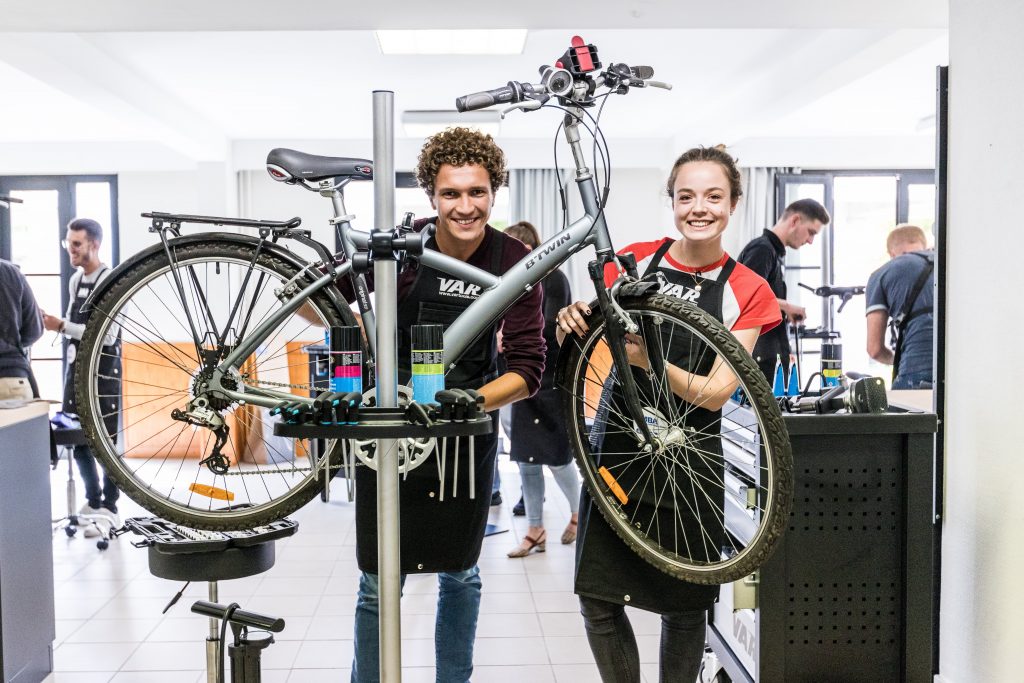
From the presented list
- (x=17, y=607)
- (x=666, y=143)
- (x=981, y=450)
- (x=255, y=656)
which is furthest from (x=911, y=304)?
(x=666, y=143)

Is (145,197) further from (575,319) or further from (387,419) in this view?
(387,419)

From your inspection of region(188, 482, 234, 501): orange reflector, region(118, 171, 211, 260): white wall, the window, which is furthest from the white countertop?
the window

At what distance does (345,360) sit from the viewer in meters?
1.32

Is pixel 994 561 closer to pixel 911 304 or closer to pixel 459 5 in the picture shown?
pixel 911 304

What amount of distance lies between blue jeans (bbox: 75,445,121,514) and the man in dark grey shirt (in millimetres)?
572

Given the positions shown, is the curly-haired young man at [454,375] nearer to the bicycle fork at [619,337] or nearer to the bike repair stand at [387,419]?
the bicycle fork at [619,337]

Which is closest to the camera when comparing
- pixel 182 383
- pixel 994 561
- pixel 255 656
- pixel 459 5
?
pixel 255 656

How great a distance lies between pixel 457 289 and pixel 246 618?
78 cm

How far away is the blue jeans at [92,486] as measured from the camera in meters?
4.57

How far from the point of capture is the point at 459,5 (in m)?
3.23

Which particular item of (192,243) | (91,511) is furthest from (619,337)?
(91,511)

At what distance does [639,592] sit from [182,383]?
19.5 ft

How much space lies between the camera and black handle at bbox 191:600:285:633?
1721 mm

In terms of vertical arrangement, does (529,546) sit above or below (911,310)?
below
